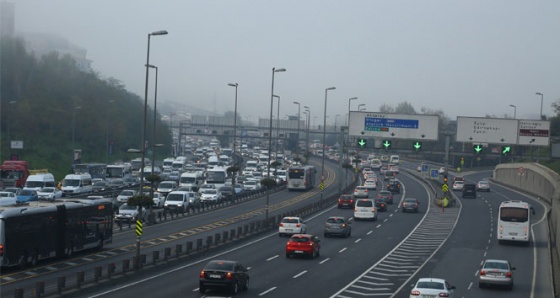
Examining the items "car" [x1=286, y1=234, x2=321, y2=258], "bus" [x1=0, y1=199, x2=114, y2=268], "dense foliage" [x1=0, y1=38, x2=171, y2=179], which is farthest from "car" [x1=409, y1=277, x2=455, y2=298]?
"dense foliage" [x1=0, y1=38, x2=171, y2=179]

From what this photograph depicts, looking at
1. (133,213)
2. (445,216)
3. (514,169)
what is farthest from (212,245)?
(514,169)

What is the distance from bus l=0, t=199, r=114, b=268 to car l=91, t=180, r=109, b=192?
38.8 metres

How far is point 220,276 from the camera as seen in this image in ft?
91.5

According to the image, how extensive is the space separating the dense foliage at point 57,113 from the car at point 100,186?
1411 cm

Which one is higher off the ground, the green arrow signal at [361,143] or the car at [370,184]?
the green arrow signal at [361,143]

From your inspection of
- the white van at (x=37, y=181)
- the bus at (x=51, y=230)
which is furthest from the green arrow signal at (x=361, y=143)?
the bus at (x=51, y=230)

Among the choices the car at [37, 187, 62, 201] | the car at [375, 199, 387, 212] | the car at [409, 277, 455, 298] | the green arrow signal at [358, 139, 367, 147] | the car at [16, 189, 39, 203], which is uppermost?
the green arrow signal at [358, 139, 367, 147]

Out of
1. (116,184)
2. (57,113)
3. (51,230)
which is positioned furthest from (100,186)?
(51,230)

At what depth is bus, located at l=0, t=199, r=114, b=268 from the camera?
30.0 meters

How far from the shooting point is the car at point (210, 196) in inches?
2880

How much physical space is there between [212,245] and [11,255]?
1412cm

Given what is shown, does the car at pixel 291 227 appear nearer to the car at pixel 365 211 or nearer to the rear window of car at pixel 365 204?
the car at pixel 365 211

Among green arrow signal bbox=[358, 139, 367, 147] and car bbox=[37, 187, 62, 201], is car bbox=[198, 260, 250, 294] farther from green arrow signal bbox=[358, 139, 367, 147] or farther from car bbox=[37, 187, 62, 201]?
green arrow signal bbox=[358, 139, 367, 147]

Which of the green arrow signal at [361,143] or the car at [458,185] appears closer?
the green arrow signal at [361,143]
